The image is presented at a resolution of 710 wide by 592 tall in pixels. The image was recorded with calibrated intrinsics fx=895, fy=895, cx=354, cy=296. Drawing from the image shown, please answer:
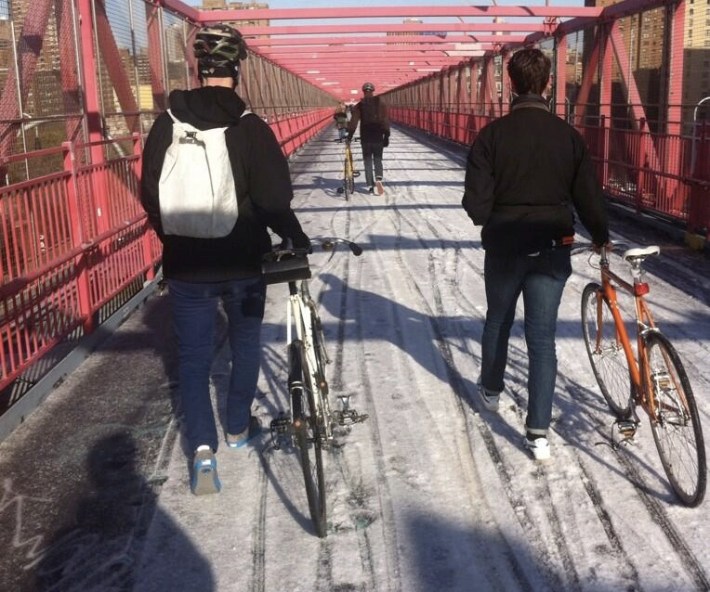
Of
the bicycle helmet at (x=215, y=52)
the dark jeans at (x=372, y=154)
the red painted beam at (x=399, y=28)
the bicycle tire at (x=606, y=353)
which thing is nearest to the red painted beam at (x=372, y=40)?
the red painted beam at (x=399, y=28)

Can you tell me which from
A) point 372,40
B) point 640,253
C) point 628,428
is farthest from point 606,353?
point 372,40

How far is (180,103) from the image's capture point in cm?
346

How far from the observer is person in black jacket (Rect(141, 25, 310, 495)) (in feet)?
11.4

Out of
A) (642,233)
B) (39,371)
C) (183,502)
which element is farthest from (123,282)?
(642,233)

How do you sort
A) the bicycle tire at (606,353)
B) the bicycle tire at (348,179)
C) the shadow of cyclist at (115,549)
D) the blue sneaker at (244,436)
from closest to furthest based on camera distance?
the shadow of cyclist at (115,549) → the blue sneaker at (244,436) → the bicycle tire at (606,353) → the bicycle tire at (348,179)

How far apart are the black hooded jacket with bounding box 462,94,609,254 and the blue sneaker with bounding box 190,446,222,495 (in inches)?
59.7

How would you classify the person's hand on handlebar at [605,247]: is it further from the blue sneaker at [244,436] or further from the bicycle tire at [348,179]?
the bicycle tire at [348,179]

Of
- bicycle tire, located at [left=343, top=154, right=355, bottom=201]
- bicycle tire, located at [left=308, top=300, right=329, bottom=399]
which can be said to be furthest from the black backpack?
bicycle tire, located at [left=308, top=300, right=329, bottom=399]

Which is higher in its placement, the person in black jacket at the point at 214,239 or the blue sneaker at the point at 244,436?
the person in black jacket at the point at 214,239

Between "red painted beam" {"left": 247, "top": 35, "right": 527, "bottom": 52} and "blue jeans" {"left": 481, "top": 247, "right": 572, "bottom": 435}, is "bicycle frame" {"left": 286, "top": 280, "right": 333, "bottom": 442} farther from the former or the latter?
"red painted beam" {"left": 247, "top": 35, "right": 527, "bottom": 52}

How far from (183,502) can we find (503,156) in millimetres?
1975

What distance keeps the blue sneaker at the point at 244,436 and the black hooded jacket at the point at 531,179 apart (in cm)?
145

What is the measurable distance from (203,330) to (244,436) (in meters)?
0.75

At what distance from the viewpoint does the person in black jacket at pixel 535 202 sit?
12.4 feet
